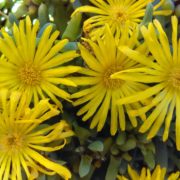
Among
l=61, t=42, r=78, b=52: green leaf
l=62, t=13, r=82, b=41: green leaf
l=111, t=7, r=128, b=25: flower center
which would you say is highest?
l=111, t=7, r=128, b=25: flower center

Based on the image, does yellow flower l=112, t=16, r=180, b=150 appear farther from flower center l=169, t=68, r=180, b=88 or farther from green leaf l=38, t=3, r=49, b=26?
green leaf l=38, t=3, r=49, b=26

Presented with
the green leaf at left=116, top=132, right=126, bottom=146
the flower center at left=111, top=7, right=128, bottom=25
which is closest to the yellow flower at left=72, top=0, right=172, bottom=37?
the flower center at left=111, top=7, right=128, bottom=25

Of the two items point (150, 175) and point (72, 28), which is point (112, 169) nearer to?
point (150, 175)

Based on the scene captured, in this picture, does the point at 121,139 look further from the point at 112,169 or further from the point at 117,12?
the point at 117,12

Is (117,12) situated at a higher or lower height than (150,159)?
higher

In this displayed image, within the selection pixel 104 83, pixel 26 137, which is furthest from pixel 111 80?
pixel 26 137

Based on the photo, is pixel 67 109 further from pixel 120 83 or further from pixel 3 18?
pixel 3 18

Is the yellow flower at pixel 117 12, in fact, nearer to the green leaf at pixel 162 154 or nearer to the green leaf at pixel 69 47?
the green leaf at pixel 69 47
